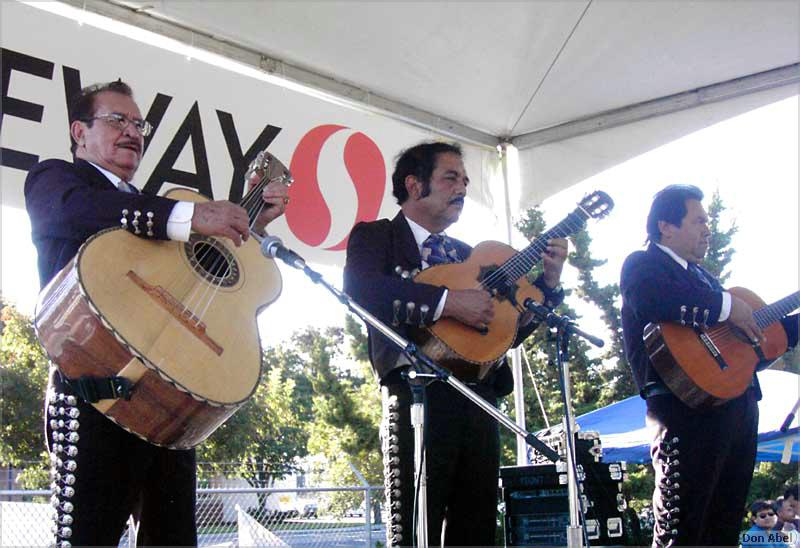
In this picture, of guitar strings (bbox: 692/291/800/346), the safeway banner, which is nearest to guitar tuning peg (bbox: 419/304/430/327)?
guitar strings (bbox: 692/291/800/346)

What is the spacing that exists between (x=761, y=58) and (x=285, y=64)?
3.25 metres

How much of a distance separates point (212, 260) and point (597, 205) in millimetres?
1659

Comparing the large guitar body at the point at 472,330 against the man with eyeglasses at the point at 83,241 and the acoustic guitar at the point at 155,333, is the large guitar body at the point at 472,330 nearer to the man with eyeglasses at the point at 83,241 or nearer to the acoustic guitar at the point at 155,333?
the acoustic guitar at the point at 155,333

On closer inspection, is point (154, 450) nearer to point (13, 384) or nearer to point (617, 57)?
point (617, 57)

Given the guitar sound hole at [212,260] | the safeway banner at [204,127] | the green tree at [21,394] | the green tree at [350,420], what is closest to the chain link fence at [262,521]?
the safeway banner at [204,127]

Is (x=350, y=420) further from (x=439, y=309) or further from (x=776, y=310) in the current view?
(x=439, y=309)

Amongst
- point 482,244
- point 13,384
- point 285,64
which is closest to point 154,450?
point 482,244

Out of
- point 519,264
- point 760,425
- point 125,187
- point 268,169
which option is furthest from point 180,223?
point 760,425

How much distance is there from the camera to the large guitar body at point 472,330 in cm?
316

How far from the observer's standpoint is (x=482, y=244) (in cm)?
358

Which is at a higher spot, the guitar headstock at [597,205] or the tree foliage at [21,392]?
the tree foliage at [21,392]

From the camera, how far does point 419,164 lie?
3.78 metres

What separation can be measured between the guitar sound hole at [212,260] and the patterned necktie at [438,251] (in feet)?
2.99

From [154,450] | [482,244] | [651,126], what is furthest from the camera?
[651,126]
